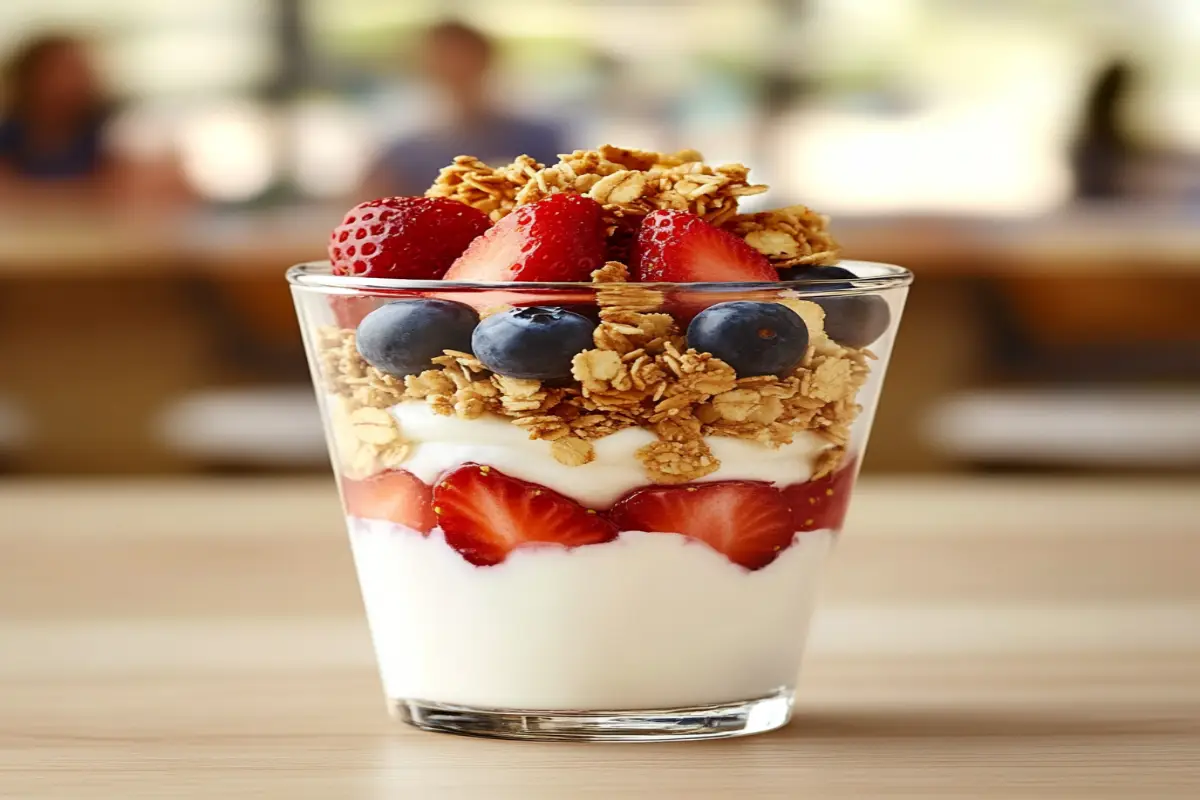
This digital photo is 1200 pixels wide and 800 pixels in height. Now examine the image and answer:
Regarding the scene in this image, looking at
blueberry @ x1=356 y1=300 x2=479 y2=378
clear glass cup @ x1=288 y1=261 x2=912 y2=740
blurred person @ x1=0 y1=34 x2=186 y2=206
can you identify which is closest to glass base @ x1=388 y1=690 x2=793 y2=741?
clear glass cup @ x1=288 y1=261 x2=912 y2=740

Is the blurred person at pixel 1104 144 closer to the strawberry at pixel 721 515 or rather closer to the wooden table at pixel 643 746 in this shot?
the wooden table at pixel 643 746

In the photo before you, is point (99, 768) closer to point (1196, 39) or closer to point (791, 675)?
point (791, 675)

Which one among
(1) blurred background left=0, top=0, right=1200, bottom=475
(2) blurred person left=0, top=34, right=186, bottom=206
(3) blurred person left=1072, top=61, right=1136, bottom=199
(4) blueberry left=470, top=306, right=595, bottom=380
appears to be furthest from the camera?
(3) blurred person left=1072, top=61, right=1136, bottom=199

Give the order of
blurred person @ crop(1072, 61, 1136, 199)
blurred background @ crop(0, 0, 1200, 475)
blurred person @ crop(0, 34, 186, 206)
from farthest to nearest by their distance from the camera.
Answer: blurred person @ crop(1072, 61, 1136, 199) < blurred person @ crop(0, 34, 186, 206) < blurred background @ crop(0, 0, 1200, 475)

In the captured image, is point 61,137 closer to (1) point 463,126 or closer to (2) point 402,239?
(1) point 463,126

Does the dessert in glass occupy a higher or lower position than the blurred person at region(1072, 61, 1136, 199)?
higher

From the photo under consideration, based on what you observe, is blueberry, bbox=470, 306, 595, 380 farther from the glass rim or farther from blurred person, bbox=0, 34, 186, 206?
blurred person, bbox=0, 34, 186, 206

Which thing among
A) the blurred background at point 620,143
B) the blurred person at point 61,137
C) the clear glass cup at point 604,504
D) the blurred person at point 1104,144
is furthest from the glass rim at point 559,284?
the blurred person at point 1104,144
